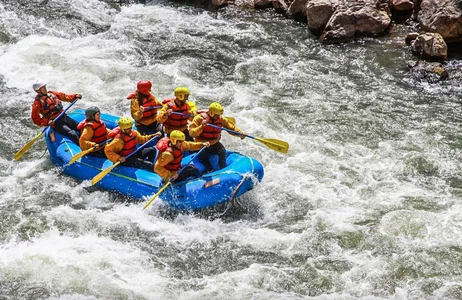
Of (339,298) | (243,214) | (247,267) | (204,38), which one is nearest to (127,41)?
(204,38)

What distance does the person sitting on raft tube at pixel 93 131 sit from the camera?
316 inches

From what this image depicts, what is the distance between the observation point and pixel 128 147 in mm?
7898

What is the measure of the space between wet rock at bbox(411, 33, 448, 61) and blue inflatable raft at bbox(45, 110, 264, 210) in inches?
219

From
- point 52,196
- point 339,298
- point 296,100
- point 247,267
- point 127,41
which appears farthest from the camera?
point 127,41

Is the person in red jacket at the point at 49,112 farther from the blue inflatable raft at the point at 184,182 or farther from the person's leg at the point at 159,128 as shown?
the person's leg at the point at 159,128

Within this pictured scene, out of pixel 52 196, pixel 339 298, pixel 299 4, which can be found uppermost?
pixel 299 4

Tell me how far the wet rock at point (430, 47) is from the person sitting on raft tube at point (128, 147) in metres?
6.24

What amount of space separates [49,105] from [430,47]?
7385 mm

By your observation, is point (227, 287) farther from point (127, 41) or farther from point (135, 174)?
point (127, 41)

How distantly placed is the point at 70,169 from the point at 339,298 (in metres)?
4.25

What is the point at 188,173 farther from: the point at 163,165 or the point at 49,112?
the point at 49,112

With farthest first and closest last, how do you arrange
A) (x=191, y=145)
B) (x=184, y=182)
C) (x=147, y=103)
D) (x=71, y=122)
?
1. (x=71, y=122)
2. (x=147, y=103)
3. (x=191, y=145)
4. (x=184, y=182)

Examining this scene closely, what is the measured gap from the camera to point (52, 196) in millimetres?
8188

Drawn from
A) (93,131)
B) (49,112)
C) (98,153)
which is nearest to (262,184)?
(98,153)
